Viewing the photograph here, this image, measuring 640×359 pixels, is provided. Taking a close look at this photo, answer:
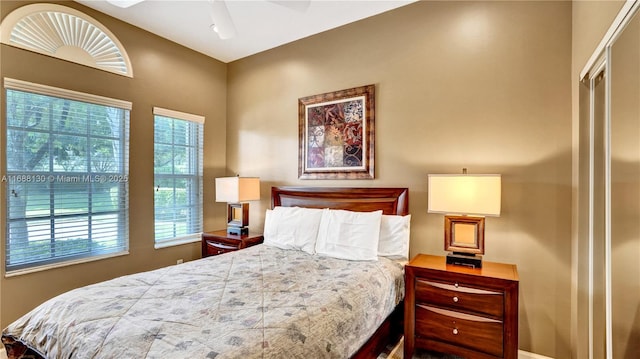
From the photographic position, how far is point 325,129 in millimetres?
3381

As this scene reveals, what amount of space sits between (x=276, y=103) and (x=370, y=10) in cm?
153

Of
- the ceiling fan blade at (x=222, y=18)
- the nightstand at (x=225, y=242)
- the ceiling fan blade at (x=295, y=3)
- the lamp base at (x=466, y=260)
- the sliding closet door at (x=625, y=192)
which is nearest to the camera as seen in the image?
the sliding closet door at (x=625, y=192)

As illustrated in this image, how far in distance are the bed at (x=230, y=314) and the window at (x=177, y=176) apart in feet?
4.50

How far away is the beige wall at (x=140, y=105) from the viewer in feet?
8.45

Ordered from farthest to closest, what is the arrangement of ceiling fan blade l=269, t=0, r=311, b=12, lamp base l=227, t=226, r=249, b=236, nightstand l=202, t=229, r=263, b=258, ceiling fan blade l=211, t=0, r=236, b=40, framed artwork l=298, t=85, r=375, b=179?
lamp base l=227, t=226, r=249, b=236 → nightstand l=202, t=229, r=263, b=258 → framed artwork l=298, t=85, r=375, b=179 → ceiling fan blade l=269, t=0, r=311, b=12 → ceiling fan blade l=211, t=0, r=236, b=40

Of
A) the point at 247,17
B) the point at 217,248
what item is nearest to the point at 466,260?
the point at 217,248

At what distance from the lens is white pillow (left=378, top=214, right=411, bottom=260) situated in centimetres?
262

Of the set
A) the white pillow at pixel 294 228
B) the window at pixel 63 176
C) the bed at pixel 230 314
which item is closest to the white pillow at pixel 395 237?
the bed at pixel 230 314

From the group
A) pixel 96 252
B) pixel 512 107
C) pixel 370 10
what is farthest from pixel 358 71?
pixel 96 252

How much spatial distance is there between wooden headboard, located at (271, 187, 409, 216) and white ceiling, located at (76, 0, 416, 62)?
5.71 ft

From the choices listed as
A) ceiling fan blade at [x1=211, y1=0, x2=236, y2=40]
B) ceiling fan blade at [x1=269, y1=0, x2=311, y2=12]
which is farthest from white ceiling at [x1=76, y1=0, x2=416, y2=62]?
ceiling fan blade at [x1=211, y1=0, x2=236, y2=40]

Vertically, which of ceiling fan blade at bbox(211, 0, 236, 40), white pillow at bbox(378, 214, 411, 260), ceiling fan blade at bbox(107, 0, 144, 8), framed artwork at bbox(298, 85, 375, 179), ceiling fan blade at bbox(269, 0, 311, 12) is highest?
ceiling fan blade at bbox(107, 0, 144, 8)

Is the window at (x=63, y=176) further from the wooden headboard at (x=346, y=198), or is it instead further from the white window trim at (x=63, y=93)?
the wooden headboard at (x=346, y=198)

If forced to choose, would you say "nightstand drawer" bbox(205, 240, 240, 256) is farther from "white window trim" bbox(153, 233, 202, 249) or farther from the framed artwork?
the framed artwork
